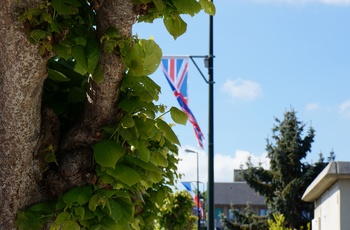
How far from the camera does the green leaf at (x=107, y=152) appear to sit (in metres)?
5.28

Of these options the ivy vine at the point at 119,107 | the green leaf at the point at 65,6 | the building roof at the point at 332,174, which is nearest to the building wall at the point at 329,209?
the building roof at the point at 332,174

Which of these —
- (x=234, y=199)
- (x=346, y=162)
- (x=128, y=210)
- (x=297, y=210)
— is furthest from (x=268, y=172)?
(x=234, y=199)

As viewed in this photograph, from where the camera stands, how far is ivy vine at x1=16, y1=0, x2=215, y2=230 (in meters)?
5.14

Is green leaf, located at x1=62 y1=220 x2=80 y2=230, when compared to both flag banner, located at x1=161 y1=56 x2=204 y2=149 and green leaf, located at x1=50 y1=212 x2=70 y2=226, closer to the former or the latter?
green leaf, located at x1=50 y1=212 x2=70 y2=226

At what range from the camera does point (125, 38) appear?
5195 mm

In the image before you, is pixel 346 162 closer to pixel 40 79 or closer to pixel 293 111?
pixel 40 79

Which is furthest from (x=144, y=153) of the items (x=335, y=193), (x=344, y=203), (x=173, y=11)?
(x=335, y=193)

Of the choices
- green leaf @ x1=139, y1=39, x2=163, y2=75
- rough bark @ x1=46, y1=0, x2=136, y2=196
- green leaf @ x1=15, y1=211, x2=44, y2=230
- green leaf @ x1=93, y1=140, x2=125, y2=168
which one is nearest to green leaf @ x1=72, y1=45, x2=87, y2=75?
rough bark @ x1=46, y1=0, x2=136, y2=196

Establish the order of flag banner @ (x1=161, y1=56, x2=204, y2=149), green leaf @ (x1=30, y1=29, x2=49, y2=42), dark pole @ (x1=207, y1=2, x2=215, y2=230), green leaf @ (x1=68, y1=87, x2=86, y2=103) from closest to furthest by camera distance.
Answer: green leaf @ (x1=30, y1=29, x2=49, y2=42) < green leaf @ (x1=68, y1=87, x2=86, y2=103) < dark pole @ (x1=207, y1=2, x2=215, y2=230) < flag banner @ (x1=161, y1=56, x2=204, y2=149)

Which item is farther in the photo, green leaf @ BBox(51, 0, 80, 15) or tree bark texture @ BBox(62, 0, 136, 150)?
tree bark texture @ BBox(62, 0, 136, 150)

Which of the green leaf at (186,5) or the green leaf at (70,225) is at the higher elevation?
the green leaf at (186,5)

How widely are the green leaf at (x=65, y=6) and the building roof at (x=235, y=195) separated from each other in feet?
326

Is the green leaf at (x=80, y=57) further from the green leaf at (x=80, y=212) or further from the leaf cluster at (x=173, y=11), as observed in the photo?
the green leaf at (x=80, y=212)

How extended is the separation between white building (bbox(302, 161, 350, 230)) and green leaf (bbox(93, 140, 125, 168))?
10.1 m
